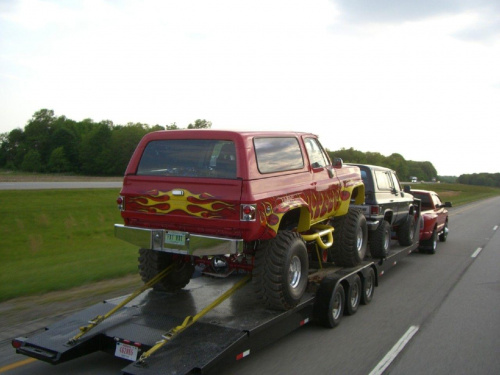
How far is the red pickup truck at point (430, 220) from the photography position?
1295cm

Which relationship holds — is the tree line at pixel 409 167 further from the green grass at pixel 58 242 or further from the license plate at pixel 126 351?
the license plate at pixel 126 351

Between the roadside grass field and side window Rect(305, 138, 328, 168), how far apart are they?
15.9ft

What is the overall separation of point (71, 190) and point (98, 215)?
5398 mm

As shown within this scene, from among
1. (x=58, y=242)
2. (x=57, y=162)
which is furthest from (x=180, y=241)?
(x=57, y=162)

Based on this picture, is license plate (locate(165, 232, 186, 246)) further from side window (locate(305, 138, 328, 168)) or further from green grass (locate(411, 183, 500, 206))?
green grass (locate(411, 183, 500, 206))

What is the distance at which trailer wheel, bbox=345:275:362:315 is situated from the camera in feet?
23.3

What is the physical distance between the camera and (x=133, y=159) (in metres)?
6.17

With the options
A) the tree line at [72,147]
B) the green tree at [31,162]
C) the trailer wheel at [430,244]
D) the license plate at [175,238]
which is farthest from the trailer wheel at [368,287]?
the green tree at [31,162]

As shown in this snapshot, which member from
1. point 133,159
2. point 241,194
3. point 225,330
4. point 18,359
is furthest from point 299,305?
point 18,359

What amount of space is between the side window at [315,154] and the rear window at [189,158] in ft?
5.75

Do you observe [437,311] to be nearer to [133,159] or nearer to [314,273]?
[314,273]

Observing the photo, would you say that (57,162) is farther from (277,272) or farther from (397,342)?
(397,342)

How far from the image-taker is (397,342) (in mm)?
6145

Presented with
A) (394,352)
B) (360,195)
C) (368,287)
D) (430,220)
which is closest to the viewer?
(394,352)
